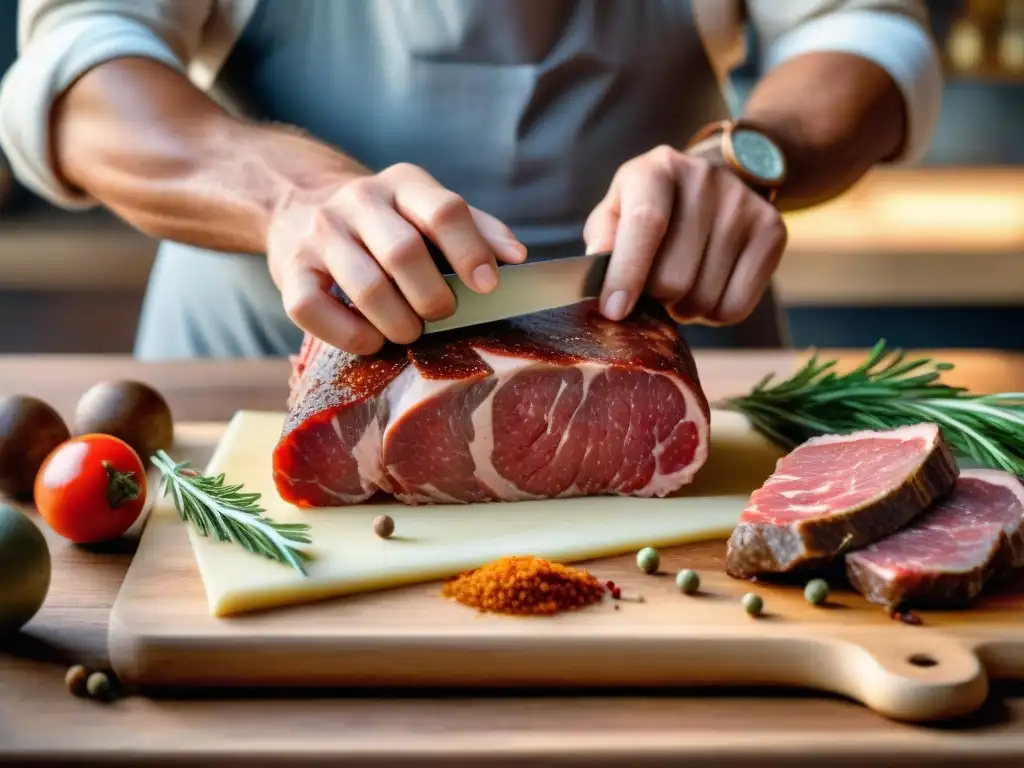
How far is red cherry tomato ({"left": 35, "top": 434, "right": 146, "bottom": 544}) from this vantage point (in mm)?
1630

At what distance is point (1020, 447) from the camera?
1.82 meters

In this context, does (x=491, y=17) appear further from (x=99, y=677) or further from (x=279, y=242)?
(x=99, y=677)

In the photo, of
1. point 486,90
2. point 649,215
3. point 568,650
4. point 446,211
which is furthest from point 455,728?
point 486,90

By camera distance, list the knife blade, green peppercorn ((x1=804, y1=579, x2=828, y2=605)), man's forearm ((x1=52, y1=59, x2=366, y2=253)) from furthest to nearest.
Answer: man's forearm ((x1=52, y1=59, x2=366, y2=253))
the knife blade
green peppercorn ((x1=804, y1=579, x2=828, y2=605))

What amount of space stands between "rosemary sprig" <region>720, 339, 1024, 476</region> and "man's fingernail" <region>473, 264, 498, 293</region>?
2.14ft

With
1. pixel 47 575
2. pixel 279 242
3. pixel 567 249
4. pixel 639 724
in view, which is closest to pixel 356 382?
pixel 279 242

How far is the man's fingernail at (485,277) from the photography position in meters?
1.66

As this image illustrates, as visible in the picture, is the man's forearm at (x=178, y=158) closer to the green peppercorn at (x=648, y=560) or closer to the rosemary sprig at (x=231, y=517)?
the rosemary sprig at (x=231, y=517)

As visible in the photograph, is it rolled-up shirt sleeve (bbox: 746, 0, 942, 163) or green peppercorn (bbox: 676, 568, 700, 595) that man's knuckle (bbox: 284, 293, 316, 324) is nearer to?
green peppercorn (bbox: 676, 568, 700, 595)

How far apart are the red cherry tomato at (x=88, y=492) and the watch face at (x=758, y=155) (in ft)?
3.99

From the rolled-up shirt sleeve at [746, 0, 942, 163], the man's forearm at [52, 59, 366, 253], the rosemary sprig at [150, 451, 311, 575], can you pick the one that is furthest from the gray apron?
the rosemary sprig at [150, 451, 311, 575]

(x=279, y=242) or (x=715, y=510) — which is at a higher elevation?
(x=279, y=242)

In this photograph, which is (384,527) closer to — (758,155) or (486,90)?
(758,155)

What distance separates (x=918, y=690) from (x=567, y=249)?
5.08ft
